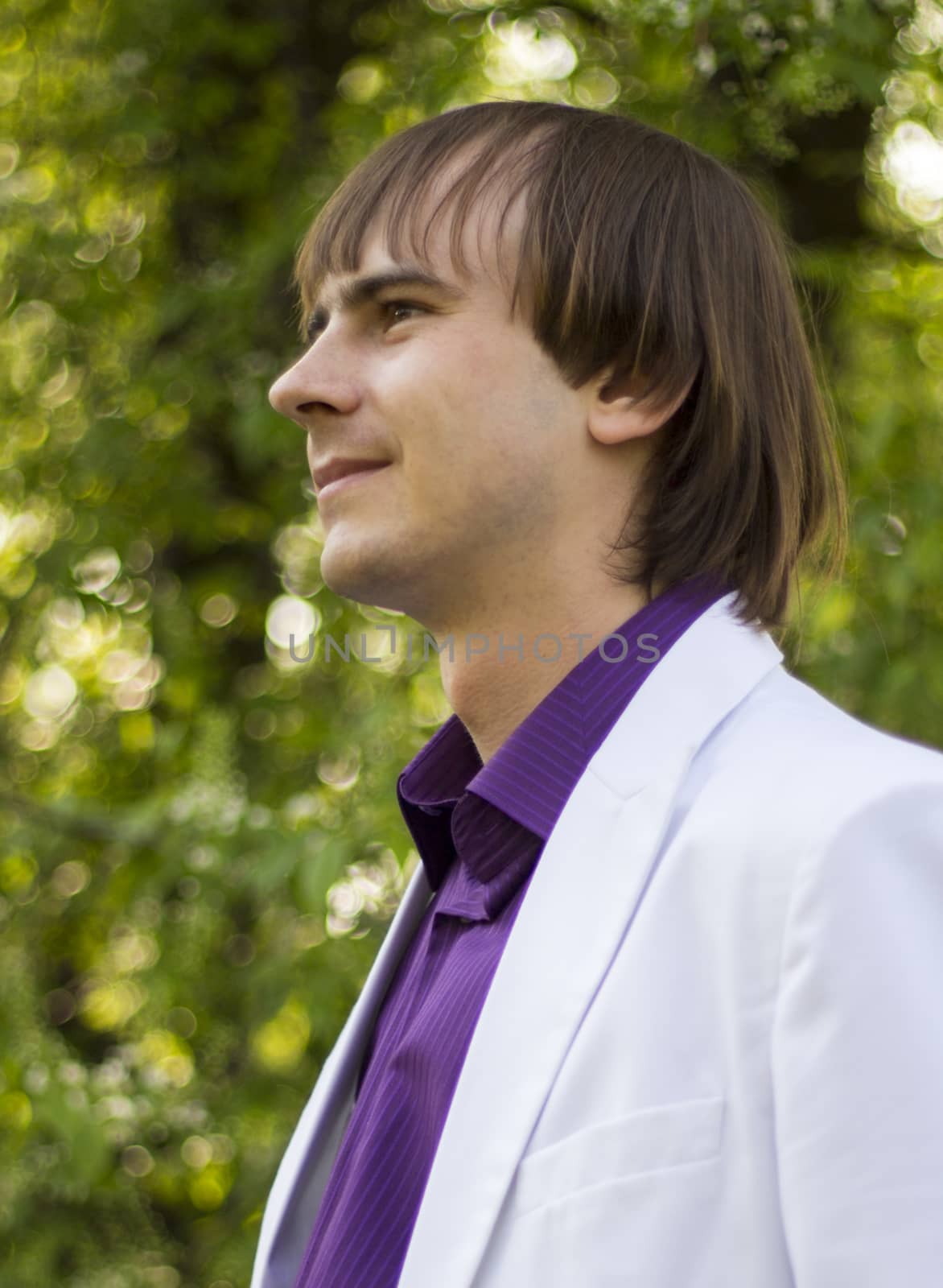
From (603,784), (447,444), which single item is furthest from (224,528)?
(603,784)

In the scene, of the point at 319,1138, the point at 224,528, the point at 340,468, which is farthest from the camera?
the point at 224,528

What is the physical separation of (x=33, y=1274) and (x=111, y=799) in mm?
949

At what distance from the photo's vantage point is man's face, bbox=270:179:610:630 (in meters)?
1.42

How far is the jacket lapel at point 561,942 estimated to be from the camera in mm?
1024

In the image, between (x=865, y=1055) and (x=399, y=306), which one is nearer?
(x=865, y=1055)

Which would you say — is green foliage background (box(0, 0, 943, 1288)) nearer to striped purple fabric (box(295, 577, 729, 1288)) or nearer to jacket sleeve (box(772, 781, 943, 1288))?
striped purple fabric (box(295, 577, 729, 1288))

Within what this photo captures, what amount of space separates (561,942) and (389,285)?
2.43 ft

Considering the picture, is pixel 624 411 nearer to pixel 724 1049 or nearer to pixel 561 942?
pixel 561 942

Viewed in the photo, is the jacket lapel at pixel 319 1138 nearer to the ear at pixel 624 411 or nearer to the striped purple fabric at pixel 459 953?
the striped purple fabric at pixel 459 953

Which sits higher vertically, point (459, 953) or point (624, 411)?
point (624, 411)

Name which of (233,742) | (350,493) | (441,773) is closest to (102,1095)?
(233,742)

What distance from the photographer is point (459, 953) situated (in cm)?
138

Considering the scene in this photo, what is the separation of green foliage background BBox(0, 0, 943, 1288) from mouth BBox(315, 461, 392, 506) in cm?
79

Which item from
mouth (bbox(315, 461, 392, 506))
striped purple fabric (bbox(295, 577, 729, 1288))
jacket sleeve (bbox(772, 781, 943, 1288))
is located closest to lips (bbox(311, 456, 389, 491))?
mouth (bbox(315, 461, 392, 506))
